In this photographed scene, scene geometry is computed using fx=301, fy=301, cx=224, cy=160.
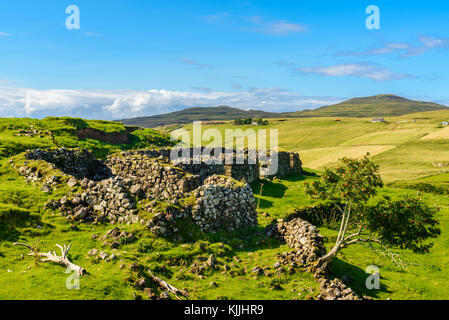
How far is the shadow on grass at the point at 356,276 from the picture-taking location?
14.6 metres

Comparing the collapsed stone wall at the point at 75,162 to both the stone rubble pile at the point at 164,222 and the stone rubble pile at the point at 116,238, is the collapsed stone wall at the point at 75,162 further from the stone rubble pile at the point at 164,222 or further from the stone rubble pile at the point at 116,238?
the stone rubble pile at the point at 164,222

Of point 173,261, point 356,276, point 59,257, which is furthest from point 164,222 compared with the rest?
point 356,276

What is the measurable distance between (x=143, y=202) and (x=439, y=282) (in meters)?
16.9

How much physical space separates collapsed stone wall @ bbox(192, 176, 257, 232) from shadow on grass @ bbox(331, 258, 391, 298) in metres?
5.76

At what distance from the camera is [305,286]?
44.7ft

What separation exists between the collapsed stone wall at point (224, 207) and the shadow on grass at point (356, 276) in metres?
5.76

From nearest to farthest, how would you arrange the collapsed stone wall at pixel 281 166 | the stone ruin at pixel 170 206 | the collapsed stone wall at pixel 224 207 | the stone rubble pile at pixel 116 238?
the stone rubble pile at pixel 116 238
the stone ruin at pixel 170 206
the collapsed stone wall at pixel 224 207
the collapsed stone wall at pixel 281 166

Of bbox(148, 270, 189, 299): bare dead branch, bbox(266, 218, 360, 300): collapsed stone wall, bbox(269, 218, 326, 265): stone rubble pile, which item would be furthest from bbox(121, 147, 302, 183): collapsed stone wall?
bbox(148, 270, 189, 299): bare dead branch

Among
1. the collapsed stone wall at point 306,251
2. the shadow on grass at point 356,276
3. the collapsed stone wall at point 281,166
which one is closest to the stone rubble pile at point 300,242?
the collapsed stone wall at point 306,251

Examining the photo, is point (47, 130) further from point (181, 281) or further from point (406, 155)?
point (406, 155)

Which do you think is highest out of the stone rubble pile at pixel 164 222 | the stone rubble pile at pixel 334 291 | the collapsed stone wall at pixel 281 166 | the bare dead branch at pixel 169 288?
the collapsed stone wall at pixel 281 166

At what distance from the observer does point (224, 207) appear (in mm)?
18719

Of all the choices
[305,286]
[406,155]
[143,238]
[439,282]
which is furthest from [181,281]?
[406,155]

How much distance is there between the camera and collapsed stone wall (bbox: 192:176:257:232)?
17.8 meters
